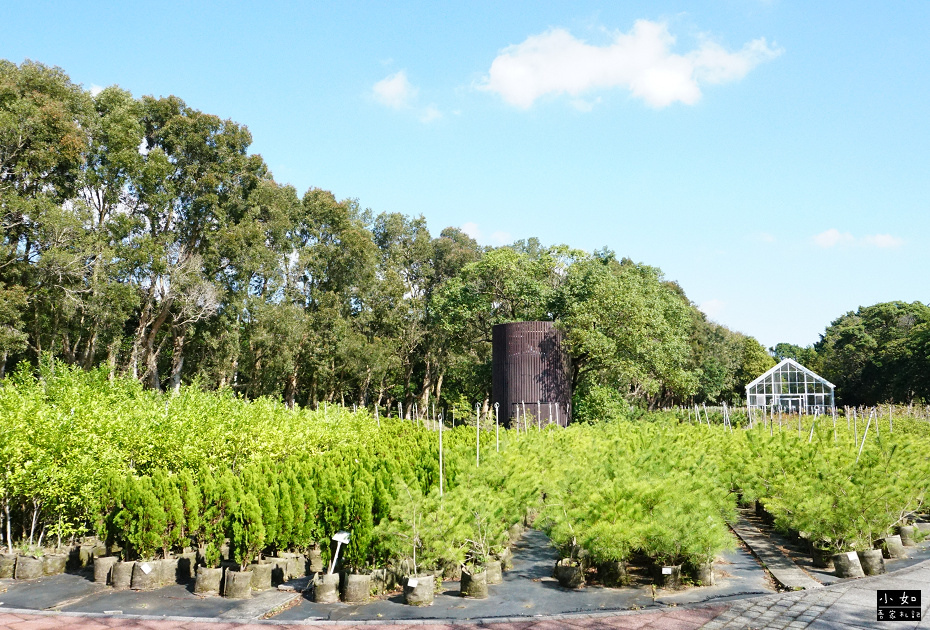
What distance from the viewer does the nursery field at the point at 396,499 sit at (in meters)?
6.82

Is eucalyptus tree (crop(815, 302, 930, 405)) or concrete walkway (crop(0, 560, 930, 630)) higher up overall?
eucalyptus tree (crop(815, 302, 930, 405))

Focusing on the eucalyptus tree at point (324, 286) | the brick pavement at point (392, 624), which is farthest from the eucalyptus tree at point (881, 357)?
the brick pavement at point (392, 624)

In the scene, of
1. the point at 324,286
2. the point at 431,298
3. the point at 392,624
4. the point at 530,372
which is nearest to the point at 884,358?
the point at 431,298

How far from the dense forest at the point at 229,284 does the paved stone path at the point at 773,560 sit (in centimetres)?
1379

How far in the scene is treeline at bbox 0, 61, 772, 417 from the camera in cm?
2033

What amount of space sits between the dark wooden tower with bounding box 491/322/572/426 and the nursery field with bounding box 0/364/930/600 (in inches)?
458

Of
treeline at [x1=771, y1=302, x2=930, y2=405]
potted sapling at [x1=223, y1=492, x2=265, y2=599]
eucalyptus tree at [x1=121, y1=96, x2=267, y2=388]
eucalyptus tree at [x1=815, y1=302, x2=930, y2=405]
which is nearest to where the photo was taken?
potted sapling at [x1=223, y1=492, x2=265, y2=599]

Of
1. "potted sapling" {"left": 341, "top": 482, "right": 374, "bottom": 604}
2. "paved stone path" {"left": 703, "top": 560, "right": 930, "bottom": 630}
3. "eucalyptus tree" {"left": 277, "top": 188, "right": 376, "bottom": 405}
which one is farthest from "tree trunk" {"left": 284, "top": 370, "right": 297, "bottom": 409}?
"paved stone path" {"left": 703, "top": 560, "right": 930, "bottom": 630}

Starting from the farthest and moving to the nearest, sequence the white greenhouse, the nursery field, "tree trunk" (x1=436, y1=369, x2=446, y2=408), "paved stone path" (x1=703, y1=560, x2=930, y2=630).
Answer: "tree trunk" (x1=436, y1=369, x2=446, y2=408)
the white greenhouse
the nursery field
"paved stone path" (x1=703, y1=560, x2=930, y2=630)

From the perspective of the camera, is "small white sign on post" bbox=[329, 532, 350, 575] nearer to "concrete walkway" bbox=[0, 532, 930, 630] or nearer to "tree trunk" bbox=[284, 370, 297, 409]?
"concrete walkway" bbox=[0, 532, 930, 630]

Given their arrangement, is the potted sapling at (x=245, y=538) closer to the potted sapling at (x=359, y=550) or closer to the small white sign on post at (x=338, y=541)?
the small white sign on post at (x=338, y=541)

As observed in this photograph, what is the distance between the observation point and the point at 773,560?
8125mm

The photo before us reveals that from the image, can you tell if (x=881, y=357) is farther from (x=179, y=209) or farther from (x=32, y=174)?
(x=32, y=174)

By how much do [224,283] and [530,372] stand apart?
12.7 meters
